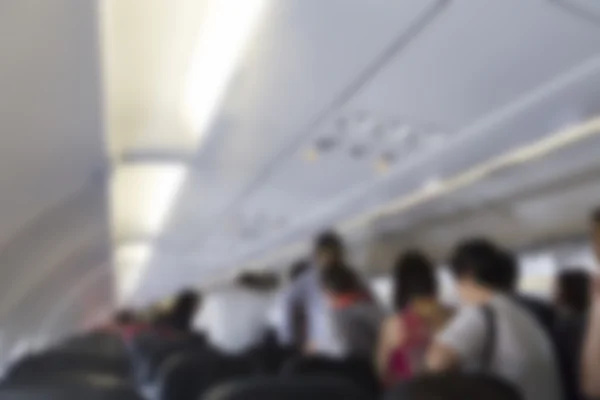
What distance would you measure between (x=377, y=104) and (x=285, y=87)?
1.95ft

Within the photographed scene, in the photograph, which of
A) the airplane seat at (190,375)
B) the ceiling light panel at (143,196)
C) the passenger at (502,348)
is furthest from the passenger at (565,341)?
the ceiling light panel at (143,196)

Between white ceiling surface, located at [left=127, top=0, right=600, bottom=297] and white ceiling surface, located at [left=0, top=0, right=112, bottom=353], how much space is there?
3.02ft

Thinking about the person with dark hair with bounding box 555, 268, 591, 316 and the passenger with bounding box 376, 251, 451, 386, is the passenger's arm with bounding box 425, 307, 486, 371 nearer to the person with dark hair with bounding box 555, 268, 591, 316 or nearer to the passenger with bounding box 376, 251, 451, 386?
the passenger with bounding box 376, 251, 451, 386

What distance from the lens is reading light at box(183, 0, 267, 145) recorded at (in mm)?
4105

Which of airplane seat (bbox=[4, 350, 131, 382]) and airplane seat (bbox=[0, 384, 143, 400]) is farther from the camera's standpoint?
airplane seat (bbox=[4, 350, 131, 382])

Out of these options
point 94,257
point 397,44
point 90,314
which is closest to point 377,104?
point 397,44

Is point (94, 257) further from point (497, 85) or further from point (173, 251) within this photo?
point (497, 85)

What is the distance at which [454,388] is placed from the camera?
294 cm

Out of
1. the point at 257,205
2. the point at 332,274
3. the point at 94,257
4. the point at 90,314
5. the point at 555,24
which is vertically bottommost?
the point at 332,274

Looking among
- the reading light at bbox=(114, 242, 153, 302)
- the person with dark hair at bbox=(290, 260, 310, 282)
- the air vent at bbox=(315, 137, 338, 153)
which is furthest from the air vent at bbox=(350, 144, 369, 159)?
the reading light at bbox=(114, 242, 153, 302)

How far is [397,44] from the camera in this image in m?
4.22

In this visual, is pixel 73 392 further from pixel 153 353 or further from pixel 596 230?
pixel 153 353

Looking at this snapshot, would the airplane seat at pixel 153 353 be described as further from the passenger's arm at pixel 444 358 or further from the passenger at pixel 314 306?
the passenger's arm at pixel 444 358

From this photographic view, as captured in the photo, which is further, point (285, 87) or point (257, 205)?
point (257, 205)
